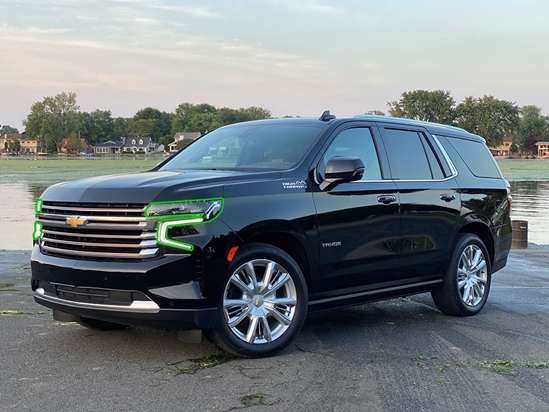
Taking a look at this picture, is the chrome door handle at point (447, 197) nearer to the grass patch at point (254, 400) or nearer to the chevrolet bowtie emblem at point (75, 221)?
the grass patch at point (254, 400)

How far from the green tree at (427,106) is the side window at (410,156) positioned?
417 ft

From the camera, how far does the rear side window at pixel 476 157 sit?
7648 mm

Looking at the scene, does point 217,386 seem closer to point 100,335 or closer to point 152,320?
point 152,320

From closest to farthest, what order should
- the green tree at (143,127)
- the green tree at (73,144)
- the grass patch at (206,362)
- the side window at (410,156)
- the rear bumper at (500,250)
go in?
the grass patch at (206,362)
the side window at (410,156)
the rear bumper at (500,250)
the green tree at (73,144)
the green tree at (143,127)

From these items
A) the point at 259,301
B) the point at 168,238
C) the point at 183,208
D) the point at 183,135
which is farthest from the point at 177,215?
the point at 183,135

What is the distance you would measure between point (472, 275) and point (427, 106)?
130 meters

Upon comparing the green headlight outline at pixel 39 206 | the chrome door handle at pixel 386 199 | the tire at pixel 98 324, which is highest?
the chrome door handle at pixel 386 199

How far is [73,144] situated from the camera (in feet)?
573

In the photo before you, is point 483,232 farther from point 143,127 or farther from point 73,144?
point 143,127


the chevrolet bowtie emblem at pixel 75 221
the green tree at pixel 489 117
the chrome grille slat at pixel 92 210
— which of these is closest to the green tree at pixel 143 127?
the green tree at pixel 489 117

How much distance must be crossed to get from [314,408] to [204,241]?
136 cm

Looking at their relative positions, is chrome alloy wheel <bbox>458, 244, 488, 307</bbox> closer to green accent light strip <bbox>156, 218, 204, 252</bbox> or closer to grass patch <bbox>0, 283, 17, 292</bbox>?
green accent light strip <bbox>156, 218, 204, 252</bbox>

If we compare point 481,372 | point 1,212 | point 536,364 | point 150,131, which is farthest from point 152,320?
point 150,131

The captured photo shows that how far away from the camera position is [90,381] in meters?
4.65
